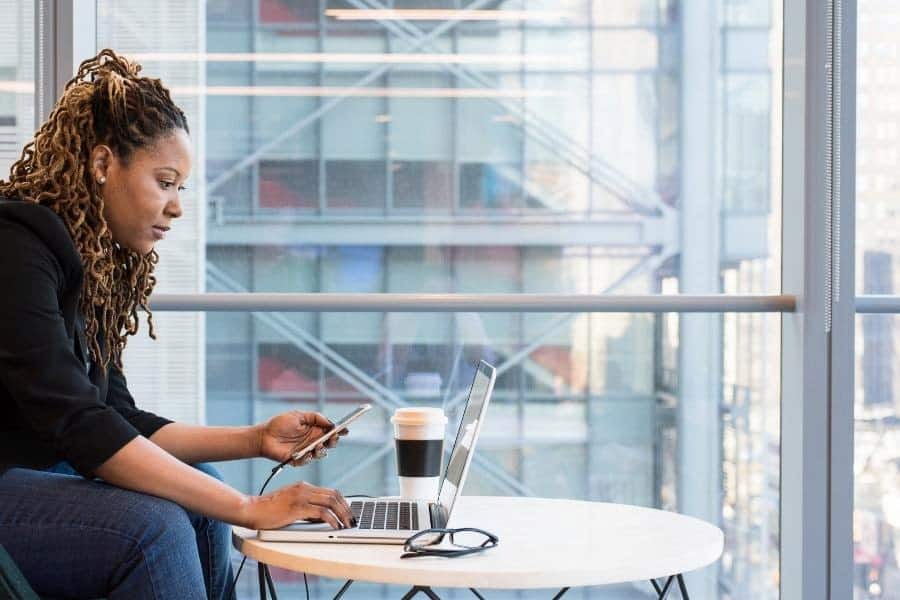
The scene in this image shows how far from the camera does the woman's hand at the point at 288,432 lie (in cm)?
168

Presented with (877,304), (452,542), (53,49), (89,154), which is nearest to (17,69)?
(53,49)

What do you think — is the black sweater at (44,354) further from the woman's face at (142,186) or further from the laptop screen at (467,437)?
the laptop screen at (467,437)

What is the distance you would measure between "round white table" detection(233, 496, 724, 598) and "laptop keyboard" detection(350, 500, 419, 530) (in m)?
0.07

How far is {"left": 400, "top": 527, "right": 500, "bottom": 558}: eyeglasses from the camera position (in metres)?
1.29

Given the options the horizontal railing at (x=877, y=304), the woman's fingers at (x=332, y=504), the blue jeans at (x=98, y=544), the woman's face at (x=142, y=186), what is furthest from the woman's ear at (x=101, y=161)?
the horizontal railing at (x=877, y=304)

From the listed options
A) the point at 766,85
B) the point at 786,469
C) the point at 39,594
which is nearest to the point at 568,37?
the point at 766,85

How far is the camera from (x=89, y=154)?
1583mm

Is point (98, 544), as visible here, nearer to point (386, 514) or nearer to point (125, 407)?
point (386, 514)

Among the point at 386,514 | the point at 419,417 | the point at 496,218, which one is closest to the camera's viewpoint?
the point at 386,514

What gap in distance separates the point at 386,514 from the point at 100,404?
1.39 feet

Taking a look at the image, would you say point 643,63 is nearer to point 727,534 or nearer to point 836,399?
point 836,399

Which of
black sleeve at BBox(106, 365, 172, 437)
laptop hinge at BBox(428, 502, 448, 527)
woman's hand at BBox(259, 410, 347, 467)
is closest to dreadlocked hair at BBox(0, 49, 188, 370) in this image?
black sleeve at BBox(106, 365, 172, 437)

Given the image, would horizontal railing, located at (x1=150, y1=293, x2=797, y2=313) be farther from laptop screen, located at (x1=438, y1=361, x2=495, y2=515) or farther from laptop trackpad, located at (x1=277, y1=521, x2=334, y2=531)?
laptop trackpad, located at (x1=277, y1=521, x2=334, y2=531)

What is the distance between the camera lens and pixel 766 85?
267 centimetres
